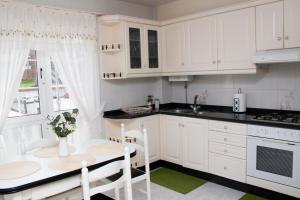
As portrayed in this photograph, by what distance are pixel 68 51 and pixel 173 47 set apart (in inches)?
58.7

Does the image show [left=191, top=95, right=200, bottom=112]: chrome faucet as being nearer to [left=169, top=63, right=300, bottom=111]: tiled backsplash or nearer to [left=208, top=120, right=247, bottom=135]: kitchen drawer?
Answer: [left=169, top=63, right=300, bottom=111]: tiled backsplash

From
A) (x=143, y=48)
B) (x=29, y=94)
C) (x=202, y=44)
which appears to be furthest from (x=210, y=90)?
(x=29, y=94)

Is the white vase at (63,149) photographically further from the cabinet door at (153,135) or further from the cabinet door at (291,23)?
the cabinet door at (291,23)

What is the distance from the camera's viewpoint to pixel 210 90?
3.71 m

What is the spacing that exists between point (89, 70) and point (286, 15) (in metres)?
2.34

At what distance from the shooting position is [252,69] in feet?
9.66

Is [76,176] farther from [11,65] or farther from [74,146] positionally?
[11,65]

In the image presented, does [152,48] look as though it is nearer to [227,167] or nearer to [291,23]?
[291,23]

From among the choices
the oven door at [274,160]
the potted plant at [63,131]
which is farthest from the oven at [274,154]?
the potted plant at [63,131]

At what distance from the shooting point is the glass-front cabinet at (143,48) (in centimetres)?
345

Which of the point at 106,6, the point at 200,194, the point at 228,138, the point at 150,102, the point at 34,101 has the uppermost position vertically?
the point at 106,6

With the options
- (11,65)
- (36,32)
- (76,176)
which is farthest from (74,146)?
(36,32)

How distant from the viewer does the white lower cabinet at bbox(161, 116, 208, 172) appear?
3.21 m

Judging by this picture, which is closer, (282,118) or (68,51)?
(282,118)
